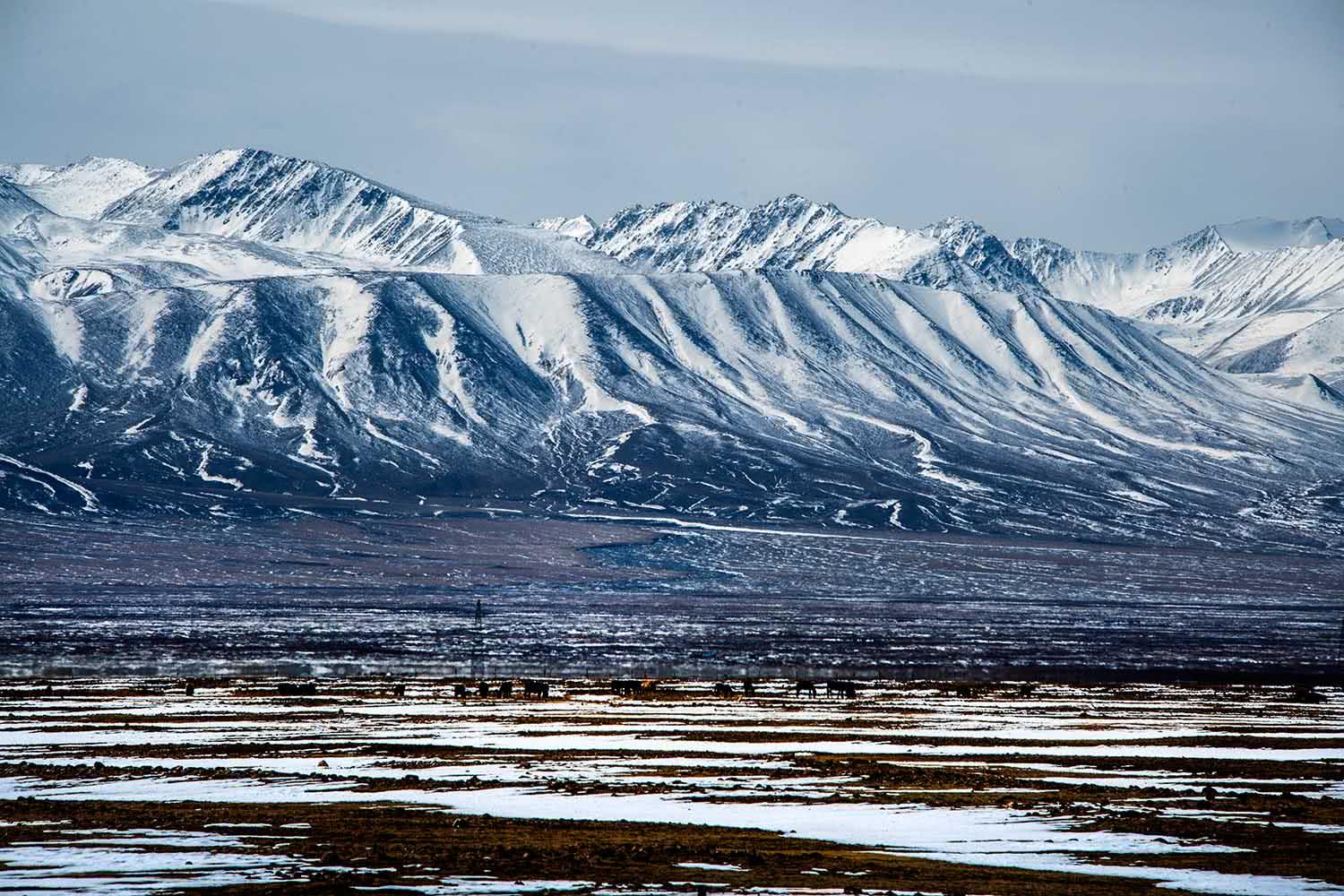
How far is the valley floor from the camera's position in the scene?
965 inches

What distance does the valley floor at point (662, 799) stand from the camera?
965 inches

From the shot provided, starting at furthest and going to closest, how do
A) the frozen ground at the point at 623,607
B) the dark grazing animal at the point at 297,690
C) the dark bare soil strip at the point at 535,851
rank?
the frozen ground at the point at 623,607 → the dark grazing animal at the point at 297,690 → the dark bare soil strip at the point at 535,851

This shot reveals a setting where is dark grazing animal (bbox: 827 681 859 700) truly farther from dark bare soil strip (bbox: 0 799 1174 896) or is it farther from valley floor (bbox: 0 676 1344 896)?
dark bare soil strip (bbox: 0 799 1174 896)

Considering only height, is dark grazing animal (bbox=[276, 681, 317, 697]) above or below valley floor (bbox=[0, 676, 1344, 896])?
above

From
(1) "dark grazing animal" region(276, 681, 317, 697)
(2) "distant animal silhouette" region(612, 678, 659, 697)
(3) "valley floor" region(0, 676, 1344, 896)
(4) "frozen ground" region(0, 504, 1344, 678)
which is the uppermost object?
(4) "frozen ground" region(0, 504, 1344, 678)

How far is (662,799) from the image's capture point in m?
33.0

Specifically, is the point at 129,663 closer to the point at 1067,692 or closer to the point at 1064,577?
the point at 1067,692

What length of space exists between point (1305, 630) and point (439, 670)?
209 ft

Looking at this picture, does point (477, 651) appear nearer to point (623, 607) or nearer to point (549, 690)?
point (549, 690)

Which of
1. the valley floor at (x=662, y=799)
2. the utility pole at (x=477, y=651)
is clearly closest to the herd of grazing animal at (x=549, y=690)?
the valley floor at (x=662, y=799)

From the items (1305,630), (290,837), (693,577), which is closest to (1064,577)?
(693,577)

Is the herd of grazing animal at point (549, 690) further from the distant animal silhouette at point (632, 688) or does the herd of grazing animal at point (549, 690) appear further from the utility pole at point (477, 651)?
the utility pole at point (477, 651)

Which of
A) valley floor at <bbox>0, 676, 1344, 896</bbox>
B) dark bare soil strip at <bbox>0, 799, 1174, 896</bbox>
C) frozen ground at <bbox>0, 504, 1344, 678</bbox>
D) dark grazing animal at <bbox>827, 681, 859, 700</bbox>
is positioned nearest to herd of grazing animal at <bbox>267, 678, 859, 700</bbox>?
dark grazing animal at <bbox>827, 681, 859, 700</bbox>

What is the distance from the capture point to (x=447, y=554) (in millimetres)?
184625
